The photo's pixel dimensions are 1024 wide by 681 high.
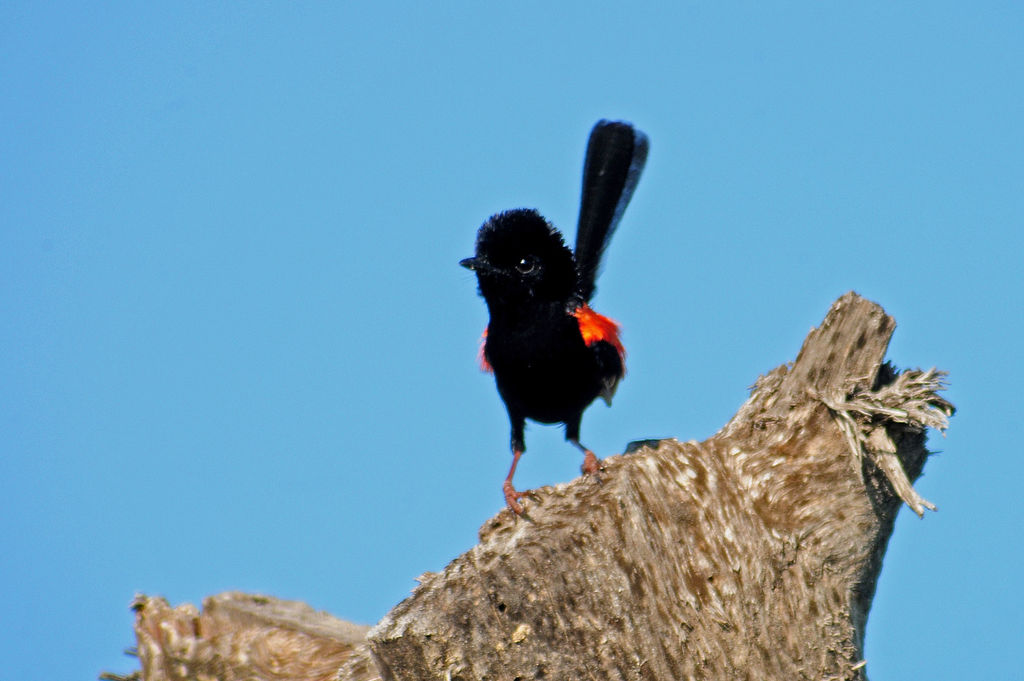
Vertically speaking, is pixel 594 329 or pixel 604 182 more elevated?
pixel 604 182

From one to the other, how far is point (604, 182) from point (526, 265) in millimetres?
1158

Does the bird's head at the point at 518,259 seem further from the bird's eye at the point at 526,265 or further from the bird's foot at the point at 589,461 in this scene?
the bird's foot at the point at 589,461

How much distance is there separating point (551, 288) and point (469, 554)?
2.64m

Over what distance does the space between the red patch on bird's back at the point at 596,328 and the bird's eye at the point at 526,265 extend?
0.43 metres

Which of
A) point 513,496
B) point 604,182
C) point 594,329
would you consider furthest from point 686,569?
point 604,182

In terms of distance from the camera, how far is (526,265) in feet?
20.9

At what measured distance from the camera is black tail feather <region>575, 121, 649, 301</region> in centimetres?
706

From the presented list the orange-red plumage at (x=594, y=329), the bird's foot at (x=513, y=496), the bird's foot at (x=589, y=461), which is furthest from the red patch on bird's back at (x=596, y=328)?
the bird's foot at (x=513, y=496)

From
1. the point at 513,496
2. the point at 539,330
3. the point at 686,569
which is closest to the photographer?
the point at 686,569

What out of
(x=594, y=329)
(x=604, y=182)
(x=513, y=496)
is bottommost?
(x=513, y=496)

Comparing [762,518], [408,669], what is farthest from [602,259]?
[408,669]

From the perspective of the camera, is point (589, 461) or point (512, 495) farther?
point (589, 461)

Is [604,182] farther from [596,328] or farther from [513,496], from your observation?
[513,496]

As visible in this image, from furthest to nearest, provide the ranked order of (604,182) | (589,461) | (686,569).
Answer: (604,182) < (589,461) < (686,569)
